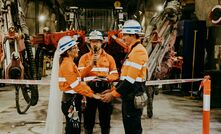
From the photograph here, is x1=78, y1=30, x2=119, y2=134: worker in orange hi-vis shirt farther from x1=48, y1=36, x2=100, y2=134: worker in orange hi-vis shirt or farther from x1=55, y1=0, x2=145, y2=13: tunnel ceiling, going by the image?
x1=55, y1=0, x2=145, y2=13: tunnel ceiling

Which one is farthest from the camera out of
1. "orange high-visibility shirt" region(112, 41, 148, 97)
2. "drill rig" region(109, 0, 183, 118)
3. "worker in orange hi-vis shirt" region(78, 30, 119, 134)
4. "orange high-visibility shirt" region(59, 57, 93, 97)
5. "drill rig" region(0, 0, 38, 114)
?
"drill rig" region(109, 0, 183, 118)

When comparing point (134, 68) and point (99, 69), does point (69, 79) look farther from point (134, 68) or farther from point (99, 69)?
point (99, 69)

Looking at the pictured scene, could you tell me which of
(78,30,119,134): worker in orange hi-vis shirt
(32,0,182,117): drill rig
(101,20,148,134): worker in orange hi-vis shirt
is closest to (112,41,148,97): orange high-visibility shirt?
(101,20,148,134): worker in orange hi-vis shirt

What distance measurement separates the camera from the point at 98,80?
652 cm

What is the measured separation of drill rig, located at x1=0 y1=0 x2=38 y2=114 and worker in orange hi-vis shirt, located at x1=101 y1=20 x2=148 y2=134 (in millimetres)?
3502

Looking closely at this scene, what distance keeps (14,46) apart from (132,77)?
4.12 metres

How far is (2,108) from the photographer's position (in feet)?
34.9

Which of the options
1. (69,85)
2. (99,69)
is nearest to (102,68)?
(99,69)

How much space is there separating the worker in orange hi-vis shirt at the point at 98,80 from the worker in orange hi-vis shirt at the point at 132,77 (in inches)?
42.4

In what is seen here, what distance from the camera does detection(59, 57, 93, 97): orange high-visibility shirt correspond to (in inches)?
214

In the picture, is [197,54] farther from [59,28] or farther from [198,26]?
[59,28]

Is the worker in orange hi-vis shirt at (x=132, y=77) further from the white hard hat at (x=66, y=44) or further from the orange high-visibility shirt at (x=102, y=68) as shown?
the orange high-visibility shirt at (x=102, y=68)

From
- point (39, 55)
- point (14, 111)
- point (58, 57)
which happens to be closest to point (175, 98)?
point (39, 55)

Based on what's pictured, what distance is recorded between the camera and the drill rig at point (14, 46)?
8.22 m
